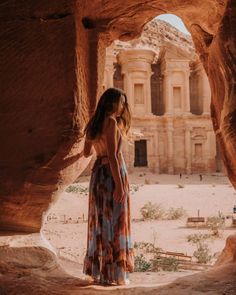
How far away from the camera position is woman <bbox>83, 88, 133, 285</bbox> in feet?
12.2

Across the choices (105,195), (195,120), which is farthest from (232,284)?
(195,120)

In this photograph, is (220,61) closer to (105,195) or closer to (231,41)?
(231,41)

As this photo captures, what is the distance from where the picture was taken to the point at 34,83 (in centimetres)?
427

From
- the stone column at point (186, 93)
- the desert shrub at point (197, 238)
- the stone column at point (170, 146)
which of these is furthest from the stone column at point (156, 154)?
the desert shrub at point (197, 238)

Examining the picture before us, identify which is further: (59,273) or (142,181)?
(142,181)

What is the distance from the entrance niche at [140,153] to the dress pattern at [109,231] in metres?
29.8

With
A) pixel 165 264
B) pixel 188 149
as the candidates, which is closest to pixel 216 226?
pixel 165 264

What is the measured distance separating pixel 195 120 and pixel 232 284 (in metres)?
30.1

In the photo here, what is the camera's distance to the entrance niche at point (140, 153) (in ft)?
111

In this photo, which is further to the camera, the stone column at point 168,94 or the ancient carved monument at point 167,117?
the stone column at point 168,94

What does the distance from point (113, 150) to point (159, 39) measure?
33980 millimetres

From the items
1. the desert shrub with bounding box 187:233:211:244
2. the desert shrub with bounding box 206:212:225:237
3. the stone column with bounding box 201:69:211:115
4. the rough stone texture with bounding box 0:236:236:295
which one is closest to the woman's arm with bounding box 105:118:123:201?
the rough stone texture with bounding box 0:236:236:295

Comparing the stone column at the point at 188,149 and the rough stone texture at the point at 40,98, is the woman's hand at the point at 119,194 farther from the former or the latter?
the stone column at the point at 188,149

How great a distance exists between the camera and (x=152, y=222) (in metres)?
14.9
